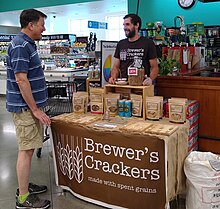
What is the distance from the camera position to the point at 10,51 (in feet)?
8.41

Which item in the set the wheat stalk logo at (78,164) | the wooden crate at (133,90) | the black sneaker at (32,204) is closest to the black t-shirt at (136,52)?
the wooden crate at (133,90)

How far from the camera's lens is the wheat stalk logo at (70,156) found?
277cm

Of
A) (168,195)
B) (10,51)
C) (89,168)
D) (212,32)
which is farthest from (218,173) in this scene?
(212,32)

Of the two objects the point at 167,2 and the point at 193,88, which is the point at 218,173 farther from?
the point at 167,2

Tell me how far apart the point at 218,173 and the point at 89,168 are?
1.09m

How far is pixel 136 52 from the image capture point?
331cm

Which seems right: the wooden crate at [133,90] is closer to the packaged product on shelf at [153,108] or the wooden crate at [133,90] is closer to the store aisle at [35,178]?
the packaged product on shelf at [153,108]

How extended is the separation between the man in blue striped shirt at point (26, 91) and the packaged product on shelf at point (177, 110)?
109cm

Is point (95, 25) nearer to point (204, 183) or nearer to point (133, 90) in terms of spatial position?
point (133, 90)

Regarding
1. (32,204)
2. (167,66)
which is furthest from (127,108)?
(32,204)

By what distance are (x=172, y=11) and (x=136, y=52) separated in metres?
4.81

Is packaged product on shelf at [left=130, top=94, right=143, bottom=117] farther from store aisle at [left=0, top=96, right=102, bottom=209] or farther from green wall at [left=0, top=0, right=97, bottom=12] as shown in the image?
green wall at [left=0, top=0, right=97, bottom=12]

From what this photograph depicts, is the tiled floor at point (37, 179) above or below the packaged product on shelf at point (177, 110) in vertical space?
below

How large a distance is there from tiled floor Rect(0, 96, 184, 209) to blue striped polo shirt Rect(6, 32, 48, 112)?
0.96 metres
